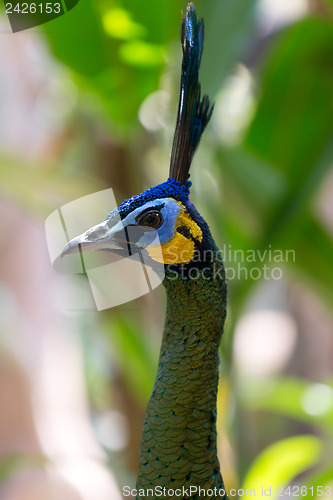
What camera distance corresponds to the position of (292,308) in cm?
→ 148

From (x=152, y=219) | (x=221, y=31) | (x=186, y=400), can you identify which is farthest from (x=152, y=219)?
(x=221, y=31)

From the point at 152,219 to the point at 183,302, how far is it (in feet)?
0.18

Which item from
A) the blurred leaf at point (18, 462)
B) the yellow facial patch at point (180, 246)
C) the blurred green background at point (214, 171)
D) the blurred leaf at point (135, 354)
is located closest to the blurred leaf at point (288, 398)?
the blurred green background at point (214, 171)

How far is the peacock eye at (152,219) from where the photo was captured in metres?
0.28

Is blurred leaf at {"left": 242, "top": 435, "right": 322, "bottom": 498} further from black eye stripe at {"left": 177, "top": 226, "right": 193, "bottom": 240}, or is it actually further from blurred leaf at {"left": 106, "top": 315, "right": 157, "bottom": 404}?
black eye stripe at {"left": 177, "top": 226, "right": 193, "bottom": 240}

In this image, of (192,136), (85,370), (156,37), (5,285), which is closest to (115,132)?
(156,37)

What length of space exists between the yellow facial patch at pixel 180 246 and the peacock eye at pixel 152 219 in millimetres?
11

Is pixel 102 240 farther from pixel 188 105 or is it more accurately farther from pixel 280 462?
pixel 280 462

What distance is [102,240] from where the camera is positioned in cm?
26

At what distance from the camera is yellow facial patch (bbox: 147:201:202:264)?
0.28m

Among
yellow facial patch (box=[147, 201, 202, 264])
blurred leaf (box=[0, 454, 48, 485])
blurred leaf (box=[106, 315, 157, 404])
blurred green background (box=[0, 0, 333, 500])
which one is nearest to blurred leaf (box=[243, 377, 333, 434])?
blurred green background (box=[0, 0, 333, 500])

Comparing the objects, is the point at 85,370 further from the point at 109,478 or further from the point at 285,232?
the point at 285,232

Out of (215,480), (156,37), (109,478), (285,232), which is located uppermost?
(156,37)

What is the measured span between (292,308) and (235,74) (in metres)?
0.74
